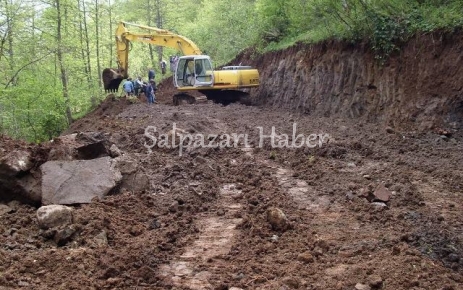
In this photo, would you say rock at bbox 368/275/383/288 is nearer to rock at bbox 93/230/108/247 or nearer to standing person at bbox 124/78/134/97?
rock at bbox 93/230/108/247

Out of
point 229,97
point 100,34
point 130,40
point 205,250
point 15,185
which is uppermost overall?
point 100,34

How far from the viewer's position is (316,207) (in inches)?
249

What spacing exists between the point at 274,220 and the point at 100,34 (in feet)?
98.3

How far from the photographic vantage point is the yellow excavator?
18.5 meters

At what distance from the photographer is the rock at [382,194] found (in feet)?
20.3

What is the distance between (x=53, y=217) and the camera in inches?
198

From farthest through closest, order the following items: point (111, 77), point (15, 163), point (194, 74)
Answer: point (111, 77) → point (194, 74) → point (15, 163)

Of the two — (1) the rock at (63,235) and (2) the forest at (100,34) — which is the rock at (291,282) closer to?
(1) the rock at (63,235)

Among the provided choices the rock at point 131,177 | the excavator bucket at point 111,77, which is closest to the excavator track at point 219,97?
the excavator bucket at point 111,77

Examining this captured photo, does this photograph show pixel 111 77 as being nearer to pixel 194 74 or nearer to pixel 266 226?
pixel 194 74

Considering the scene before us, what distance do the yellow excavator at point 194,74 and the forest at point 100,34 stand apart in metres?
2.23

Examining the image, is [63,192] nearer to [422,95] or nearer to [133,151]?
[133,151]

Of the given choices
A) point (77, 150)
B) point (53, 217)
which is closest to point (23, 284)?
point (53, 217)

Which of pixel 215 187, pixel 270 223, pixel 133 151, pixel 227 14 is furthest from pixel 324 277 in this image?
pixel 227 14
